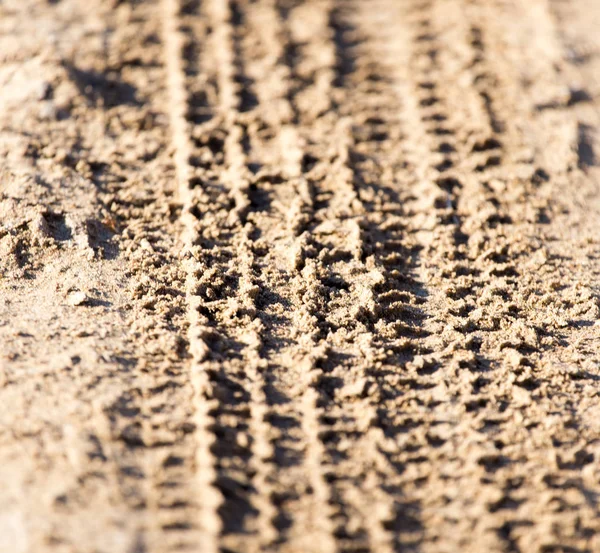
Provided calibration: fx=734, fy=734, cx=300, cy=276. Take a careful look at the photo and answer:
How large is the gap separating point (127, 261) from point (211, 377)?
1.80ft

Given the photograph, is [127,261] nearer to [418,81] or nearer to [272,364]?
[272,364]

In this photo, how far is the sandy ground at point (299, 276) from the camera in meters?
1.72

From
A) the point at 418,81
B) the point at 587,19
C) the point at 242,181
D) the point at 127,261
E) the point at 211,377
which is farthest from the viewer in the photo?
the point at 587,19

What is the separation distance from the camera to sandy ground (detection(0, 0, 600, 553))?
172 cm

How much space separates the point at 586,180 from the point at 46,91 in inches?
79.7

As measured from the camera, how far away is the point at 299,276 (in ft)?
7.48

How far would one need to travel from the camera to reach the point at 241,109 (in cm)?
284

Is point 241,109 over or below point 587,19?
below

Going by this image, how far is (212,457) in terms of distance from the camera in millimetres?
1766

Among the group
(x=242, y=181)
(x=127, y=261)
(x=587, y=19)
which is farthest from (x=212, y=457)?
(x=587, y=19)

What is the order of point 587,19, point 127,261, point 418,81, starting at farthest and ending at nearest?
point 587,19
point 418,81
point 127,261

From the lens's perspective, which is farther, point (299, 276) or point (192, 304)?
point (299, 276)

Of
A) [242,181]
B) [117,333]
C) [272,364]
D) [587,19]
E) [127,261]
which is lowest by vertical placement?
[272,364]

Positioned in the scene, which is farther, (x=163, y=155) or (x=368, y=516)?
(x=163, y=155)
